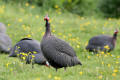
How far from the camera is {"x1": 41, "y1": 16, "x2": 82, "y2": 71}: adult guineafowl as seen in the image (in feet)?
15.4

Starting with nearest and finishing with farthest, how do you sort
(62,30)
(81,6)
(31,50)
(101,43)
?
(31,50)
(101,43)
(62,30)
(81,6)

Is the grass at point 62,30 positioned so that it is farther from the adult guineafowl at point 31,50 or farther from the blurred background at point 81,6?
the blurred background at point 81,6

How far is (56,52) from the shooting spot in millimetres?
4773

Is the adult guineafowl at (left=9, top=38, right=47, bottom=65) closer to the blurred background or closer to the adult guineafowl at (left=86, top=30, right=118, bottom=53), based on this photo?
the adult guineafowl at (left=86, top=30, right=118, bottom=53)

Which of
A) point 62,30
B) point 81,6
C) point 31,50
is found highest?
point 81,6

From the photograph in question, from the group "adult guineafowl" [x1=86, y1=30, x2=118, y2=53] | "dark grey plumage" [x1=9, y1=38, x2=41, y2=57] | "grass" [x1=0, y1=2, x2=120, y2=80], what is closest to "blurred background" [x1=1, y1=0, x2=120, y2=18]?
"grass" [x1=0, y1=2, x2=120, y2=80]

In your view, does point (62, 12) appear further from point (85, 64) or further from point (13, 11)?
point (85, 64)

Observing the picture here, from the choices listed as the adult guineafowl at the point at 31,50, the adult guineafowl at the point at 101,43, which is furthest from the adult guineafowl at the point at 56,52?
the adult guineafowl at the point at 101,43

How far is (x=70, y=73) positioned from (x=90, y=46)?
3489 mm

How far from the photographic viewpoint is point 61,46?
4906 mm

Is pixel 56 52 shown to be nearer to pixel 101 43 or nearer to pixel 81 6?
pixel 101 43

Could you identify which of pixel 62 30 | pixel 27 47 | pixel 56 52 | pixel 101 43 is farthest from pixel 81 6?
pixel 56 52

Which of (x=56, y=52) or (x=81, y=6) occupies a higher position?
Result: (x=81, y=6)

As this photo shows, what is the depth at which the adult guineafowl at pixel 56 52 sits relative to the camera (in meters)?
4.70
